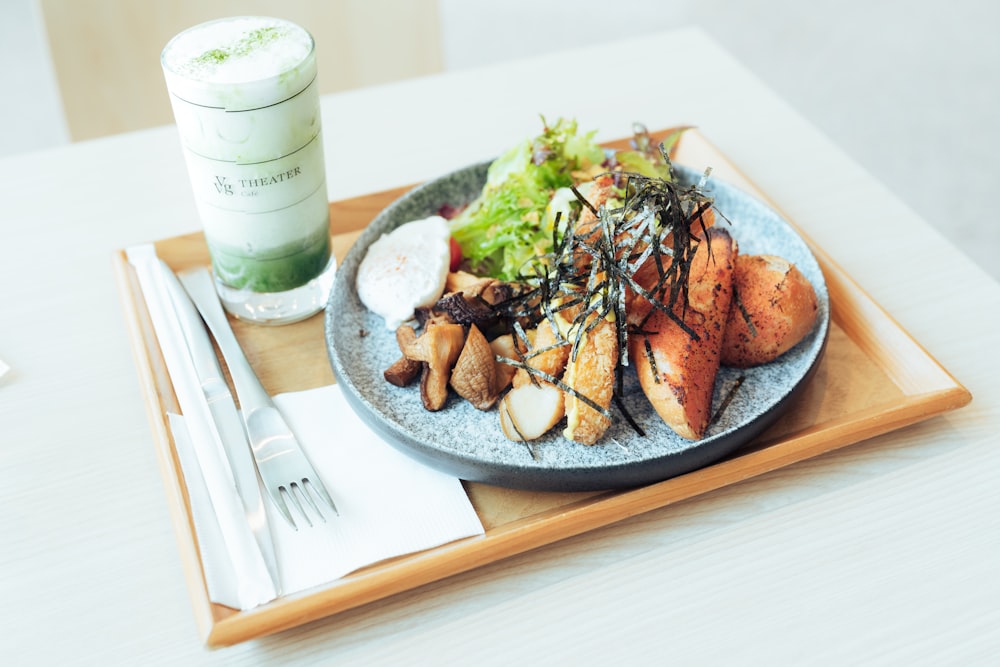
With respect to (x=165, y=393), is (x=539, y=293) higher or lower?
higher

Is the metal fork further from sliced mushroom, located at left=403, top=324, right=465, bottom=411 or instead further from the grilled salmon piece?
the grilled salmon piece

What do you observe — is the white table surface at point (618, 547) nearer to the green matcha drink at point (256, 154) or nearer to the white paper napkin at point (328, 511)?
the white paper napkin at point (328, 511)

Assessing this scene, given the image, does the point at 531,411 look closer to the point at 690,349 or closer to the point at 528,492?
the point at 528,492

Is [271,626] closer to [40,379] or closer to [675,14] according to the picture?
[40,379]

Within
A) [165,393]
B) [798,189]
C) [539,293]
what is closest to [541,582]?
[539,293]

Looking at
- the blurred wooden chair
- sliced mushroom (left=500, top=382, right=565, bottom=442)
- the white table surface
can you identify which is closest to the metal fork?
the white table surface

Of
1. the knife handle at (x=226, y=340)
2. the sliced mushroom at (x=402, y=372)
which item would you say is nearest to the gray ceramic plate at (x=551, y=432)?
the sliced mushroom at (x=402, y=372)

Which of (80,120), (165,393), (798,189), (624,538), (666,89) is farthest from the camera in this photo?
(80,120)
